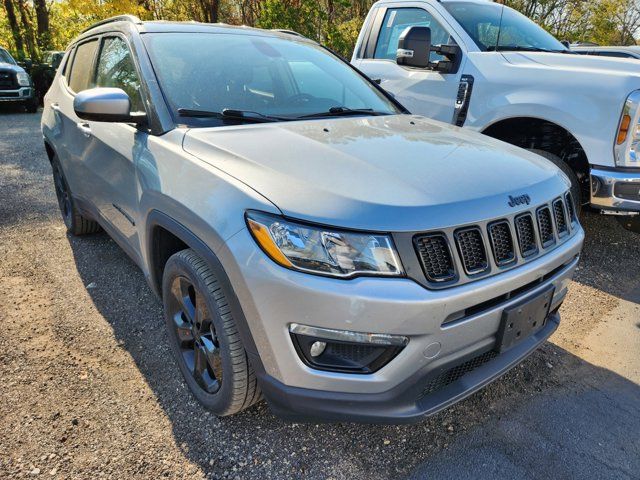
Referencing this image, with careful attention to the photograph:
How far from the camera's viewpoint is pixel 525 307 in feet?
5.91

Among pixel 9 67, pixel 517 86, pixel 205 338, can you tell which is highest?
pixel 517 86

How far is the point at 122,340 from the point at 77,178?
137 centimetres

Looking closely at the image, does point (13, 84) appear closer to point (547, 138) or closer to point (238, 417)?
point (547, 138)

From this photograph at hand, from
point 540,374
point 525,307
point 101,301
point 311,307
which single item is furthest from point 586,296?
point 101,301

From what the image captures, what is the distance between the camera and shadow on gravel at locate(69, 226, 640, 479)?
1.93 metres

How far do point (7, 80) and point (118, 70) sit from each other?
40.0ft

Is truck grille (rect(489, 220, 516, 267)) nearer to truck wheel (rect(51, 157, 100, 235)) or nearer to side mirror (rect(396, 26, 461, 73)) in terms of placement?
side mirror (rect(396, 26, 461, 73))

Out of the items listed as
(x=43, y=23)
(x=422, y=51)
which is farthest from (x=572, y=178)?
(x=43, y=23)

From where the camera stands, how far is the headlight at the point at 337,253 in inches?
60.9

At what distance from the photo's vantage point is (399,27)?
4.77 m

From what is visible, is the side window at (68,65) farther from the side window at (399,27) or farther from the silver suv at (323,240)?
the side window at (399,27)

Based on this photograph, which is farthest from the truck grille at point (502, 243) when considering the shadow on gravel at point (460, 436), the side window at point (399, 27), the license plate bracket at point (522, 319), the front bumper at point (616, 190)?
the side window at point (399, 27)

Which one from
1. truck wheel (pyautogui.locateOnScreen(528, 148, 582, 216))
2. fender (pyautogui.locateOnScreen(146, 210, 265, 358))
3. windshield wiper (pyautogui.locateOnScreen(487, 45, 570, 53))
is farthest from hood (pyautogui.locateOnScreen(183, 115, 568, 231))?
windshield wiper (pyautogui.locateOnScreen(487, 45, 570, 53))

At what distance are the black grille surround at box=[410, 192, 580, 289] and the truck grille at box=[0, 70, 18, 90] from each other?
14.2m
